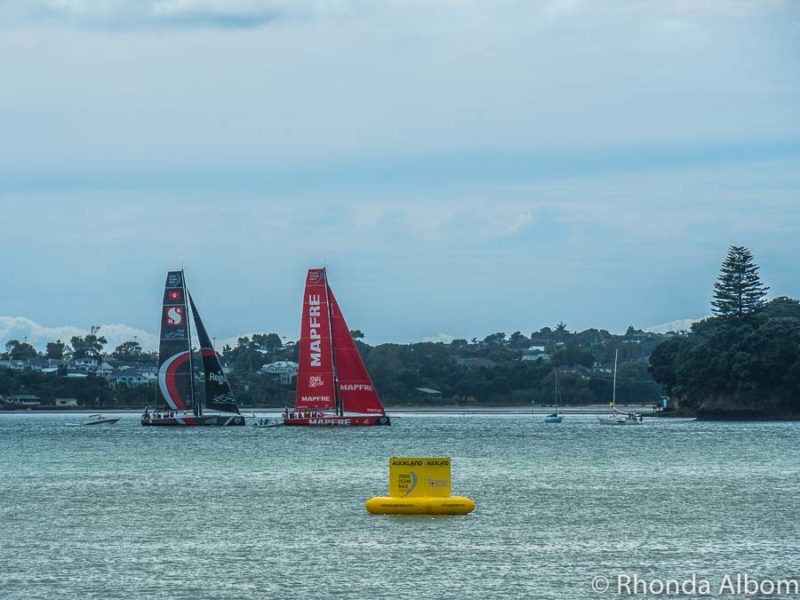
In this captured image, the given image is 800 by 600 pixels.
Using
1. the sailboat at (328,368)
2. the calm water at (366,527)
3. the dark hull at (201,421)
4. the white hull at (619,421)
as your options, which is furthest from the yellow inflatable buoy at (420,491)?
the white hull at (619,421)

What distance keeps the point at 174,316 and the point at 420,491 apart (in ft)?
217

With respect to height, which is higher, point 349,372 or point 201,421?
point 349,372

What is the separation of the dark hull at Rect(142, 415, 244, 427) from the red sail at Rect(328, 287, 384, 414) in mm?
9933

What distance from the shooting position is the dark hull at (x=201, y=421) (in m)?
101

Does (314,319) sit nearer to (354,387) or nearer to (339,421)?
(354,387)

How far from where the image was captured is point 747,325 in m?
134

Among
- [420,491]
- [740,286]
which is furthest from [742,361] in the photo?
[420,491]

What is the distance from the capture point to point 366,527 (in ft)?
107

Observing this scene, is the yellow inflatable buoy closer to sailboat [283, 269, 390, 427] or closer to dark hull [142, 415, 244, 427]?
sailboat [283, 269, 390, 427]

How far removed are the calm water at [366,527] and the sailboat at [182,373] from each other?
Result: 36.6m

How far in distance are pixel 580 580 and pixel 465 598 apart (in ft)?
8.82

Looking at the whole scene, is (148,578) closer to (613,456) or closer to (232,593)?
(232,593)

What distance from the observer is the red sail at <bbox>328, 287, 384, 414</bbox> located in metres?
94.2

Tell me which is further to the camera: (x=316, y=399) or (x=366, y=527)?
(x=316, y=399)
